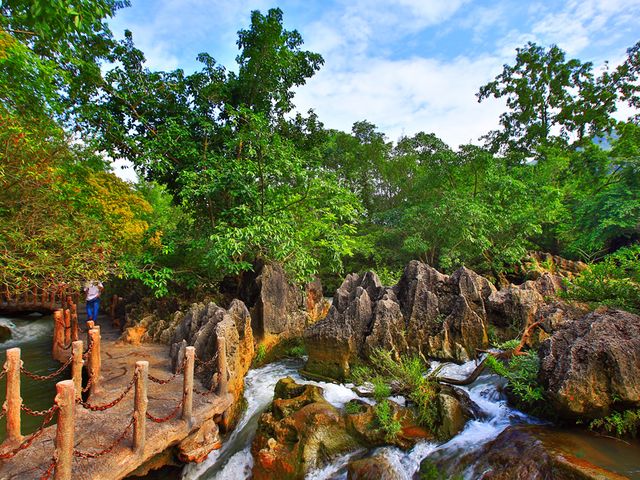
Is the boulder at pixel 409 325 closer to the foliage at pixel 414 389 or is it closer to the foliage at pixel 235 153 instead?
the foliage at pixel 414 389

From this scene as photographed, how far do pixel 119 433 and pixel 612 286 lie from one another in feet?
32.0

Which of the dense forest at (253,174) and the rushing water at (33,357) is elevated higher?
the dense forest at (253,174)

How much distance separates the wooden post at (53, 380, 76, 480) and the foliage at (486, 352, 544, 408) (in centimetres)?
630

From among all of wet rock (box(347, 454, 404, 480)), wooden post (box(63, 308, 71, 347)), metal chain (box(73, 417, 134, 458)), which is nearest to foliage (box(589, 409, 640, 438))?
wet rock (box(347, 454, 404, 480))

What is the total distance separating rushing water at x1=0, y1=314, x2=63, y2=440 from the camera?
24.6 ft

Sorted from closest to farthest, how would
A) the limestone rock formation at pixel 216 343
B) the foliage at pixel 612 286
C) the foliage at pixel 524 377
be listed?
the foliage at pixel 524 377, the foliage at pixel 612 286, the limestone rock formation at pixel 216 343

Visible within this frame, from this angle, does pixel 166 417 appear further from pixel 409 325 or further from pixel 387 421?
pixel 409 325

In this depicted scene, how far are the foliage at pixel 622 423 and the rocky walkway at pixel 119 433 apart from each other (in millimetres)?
6045

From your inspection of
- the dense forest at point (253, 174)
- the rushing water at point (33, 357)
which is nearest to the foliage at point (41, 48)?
the dense forest at point (253, 174)

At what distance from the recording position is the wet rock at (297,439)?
5348mm

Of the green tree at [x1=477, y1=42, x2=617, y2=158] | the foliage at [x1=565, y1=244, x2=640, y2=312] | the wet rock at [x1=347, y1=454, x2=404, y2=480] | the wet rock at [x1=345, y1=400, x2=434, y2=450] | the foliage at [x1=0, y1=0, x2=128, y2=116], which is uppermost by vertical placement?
the green tree at [x1=477, y1=42, x2=617, y2=158]

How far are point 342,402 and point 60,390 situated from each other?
15.8ft

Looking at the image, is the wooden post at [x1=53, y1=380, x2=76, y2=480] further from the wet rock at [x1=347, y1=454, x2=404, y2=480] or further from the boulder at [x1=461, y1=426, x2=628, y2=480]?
the boulder at [x1=461, y1=426, x2=628, y2=480]

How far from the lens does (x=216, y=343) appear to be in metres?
7.26
